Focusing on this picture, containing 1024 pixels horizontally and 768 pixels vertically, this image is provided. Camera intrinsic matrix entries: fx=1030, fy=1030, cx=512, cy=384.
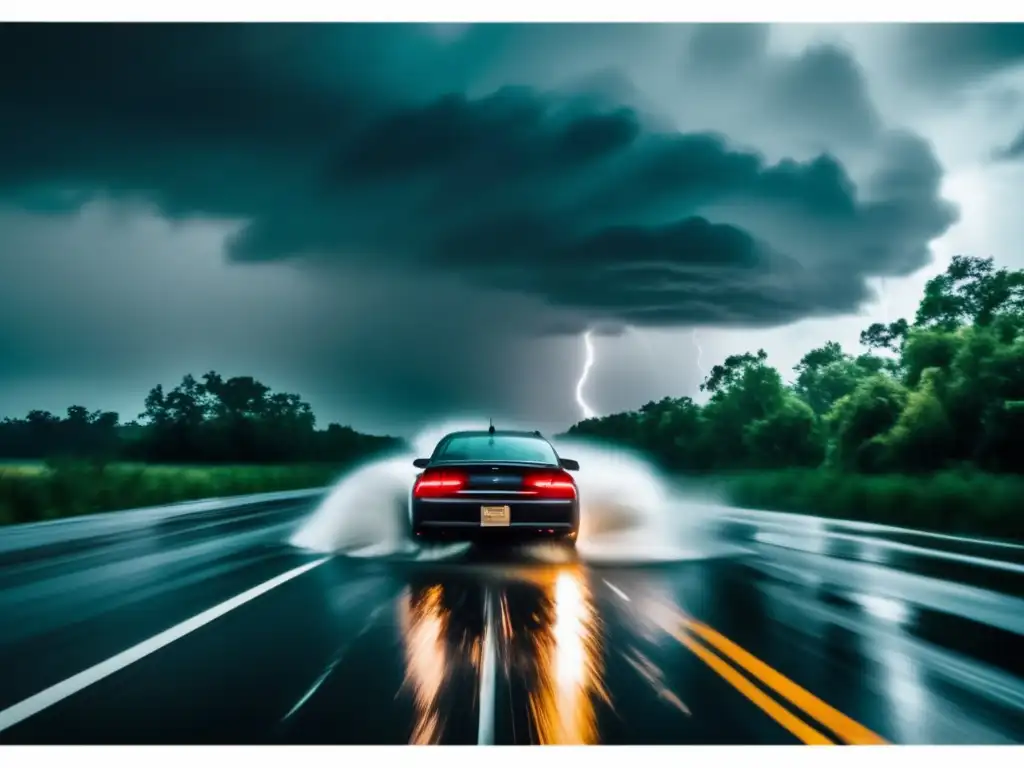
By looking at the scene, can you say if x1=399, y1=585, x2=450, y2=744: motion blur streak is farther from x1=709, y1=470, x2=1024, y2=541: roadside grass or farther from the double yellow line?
x1=709, y1=470, x2=1024, y2=541: roadside grass

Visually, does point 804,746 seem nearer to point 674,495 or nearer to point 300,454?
point 674,495

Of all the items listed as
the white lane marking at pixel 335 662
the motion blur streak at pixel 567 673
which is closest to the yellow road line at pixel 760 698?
the motion blur streak at pixel 567 673

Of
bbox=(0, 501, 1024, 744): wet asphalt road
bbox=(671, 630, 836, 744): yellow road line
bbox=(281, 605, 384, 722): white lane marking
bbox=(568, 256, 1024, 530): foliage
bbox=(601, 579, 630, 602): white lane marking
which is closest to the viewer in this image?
bbox=(671, 630, 836, 744): yellow road line

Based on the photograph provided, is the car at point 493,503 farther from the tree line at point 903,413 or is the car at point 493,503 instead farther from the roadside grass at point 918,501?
the tree line at point 903,413

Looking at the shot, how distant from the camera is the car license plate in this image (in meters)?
12.0

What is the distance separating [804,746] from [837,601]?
4.80 metres

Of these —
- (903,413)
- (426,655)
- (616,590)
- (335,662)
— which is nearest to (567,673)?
(426,655)

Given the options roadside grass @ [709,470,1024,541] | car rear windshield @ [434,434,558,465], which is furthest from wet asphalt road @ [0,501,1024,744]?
roadside grass @ [709,470,1024,541]

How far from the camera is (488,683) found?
6.30 metres

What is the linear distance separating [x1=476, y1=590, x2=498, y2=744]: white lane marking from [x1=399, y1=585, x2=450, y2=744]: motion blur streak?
0.76 feet

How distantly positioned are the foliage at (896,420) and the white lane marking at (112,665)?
14.8 m

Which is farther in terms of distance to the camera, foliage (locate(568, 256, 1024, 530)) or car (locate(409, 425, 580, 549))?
foliage (locate(568, 256, 1024, 530))
